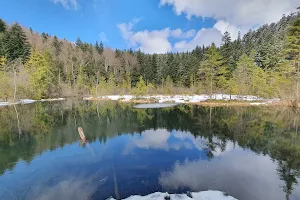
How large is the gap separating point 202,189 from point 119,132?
33.3 feet

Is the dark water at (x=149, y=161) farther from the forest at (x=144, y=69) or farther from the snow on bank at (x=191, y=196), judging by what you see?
the forest at (x=144, y=69)

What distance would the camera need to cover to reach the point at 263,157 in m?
10.3

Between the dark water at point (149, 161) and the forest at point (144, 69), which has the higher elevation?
the forest at point (144, 69)

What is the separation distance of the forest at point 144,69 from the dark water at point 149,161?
17.9 meters

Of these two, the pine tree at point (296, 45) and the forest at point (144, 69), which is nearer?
the pine tree at point (296, 45)

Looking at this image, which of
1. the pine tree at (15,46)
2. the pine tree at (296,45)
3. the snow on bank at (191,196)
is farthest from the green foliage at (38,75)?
the pine tree at (296,45)

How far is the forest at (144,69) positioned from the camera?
3357cm

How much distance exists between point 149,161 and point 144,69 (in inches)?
2448

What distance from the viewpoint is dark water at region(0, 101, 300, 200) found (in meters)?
7.20

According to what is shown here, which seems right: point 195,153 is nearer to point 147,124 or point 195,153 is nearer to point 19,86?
point 147,124

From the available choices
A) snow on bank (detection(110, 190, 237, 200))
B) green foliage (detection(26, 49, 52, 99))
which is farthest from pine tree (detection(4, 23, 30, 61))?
snow on bank (detection(110, 190, 237, 200))

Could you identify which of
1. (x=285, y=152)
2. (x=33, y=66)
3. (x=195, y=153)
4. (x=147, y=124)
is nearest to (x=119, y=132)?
(x=147, y=124)

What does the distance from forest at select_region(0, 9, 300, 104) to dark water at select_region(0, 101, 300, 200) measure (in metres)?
17.9

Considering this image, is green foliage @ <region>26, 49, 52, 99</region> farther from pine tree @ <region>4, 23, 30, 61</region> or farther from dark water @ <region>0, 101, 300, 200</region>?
dark water @ <region>0, 101, 300, 200</region>
